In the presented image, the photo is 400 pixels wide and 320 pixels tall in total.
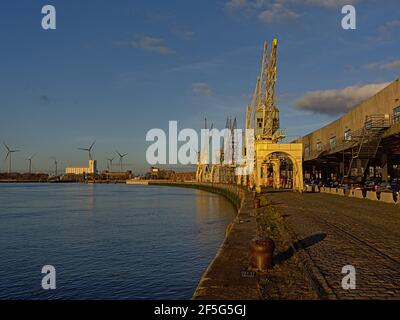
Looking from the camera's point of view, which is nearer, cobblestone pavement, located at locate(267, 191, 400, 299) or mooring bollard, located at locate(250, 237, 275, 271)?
cobblestone pavement, located at locate(267, 191, 400, 299)

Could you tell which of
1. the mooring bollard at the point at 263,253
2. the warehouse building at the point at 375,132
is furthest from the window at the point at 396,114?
the mooring bollard at the point at 263,253

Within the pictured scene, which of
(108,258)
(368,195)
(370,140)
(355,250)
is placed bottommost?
(108,258)

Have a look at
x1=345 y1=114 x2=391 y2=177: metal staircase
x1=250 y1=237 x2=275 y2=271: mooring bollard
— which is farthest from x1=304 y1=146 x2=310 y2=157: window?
x1=250 y1=237 x2=275 y2=271: mooring bollard

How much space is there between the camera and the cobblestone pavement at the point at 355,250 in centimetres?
889

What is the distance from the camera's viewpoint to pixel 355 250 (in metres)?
13.4

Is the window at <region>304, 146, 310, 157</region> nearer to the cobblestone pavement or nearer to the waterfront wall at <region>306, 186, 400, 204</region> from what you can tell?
the waterfront wall at <region>306, 186, 400, 204</region>

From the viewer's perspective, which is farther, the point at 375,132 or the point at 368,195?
the point at 375,132

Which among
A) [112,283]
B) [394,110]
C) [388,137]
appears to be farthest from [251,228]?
[394,110]

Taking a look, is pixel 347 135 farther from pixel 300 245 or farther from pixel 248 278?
pixel 248 278

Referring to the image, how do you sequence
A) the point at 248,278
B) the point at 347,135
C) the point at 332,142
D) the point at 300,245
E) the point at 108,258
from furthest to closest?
1. the point at 332,142
2. the point at 347,135
3. the point at 108,258
4. the point at 300,245
5. the point at 248,278

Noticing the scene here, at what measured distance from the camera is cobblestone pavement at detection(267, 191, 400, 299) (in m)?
8.89

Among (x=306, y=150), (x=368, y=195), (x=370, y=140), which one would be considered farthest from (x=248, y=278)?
(x=306, y=150)

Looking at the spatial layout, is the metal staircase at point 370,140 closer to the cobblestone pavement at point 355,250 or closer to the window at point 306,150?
the cobblestone pavement at point 355,250
